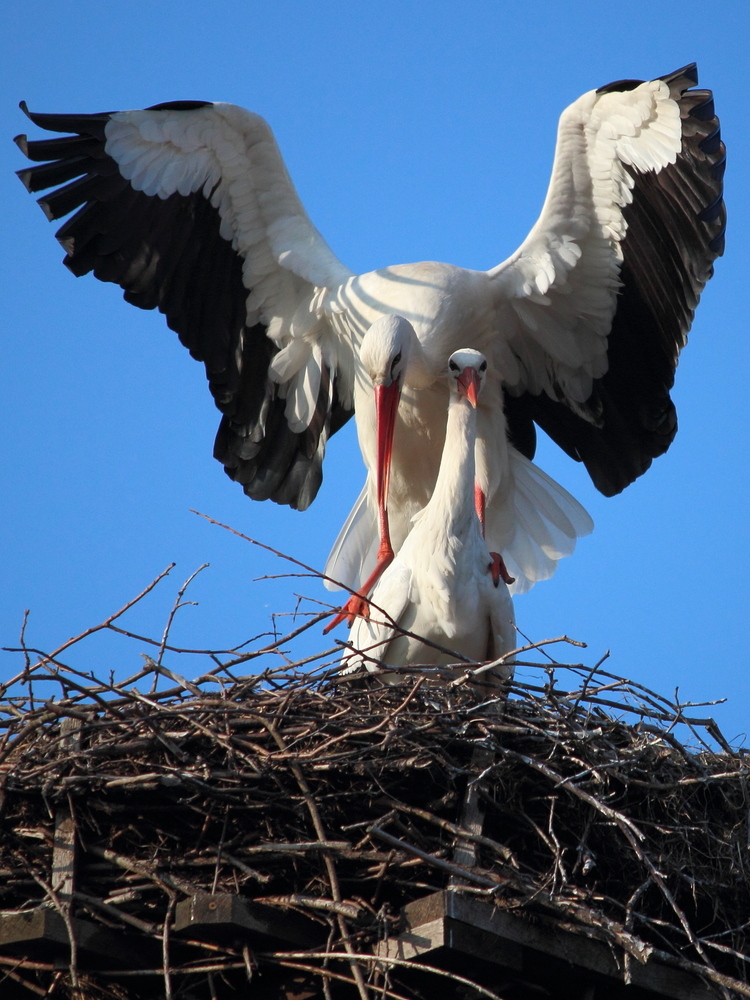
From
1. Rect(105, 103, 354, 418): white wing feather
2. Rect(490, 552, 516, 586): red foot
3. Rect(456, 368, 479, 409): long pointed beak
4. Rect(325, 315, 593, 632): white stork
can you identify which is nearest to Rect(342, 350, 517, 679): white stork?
Rect(490, 552, 516, 586): red foot

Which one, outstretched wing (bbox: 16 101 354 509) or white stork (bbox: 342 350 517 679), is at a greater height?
outstretched wing (bbox: 16 101 354 509)

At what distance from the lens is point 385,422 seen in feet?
18.4

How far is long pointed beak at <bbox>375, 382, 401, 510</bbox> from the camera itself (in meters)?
5.57

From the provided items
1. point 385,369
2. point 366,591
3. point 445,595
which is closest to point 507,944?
point 445,595

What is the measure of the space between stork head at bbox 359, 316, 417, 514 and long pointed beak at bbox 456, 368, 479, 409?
0.58 m

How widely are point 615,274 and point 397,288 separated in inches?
34.3

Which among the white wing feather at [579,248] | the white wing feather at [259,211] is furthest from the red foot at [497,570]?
the white wing feather at [259,211]

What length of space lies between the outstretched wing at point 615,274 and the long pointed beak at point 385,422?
0.63 metres

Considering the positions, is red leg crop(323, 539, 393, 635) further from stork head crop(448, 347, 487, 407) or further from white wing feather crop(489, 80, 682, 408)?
white wing feather crop(489, 80, 682, 408)

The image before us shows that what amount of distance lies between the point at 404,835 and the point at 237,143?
3.33m

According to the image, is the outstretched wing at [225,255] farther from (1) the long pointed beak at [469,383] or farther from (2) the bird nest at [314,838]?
(2) the bird nest at [314,838]

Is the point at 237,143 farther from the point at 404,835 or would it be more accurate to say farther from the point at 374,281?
the point at 404,835

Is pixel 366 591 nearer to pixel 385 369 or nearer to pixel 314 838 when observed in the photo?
pixel 385 369

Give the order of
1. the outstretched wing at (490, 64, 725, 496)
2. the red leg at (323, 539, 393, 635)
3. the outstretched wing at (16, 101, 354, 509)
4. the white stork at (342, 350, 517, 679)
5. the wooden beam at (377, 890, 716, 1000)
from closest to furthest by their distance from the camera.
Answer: the wooden beam at (377, 890, 716, 1000) < the white stork at (342, 350, 517, 679) < the red leg at (323, 539, 393, 635) < the outstretched wing at (490, 64, 725, 496) < the outstretched wing at (16, 101, 354, 509)
